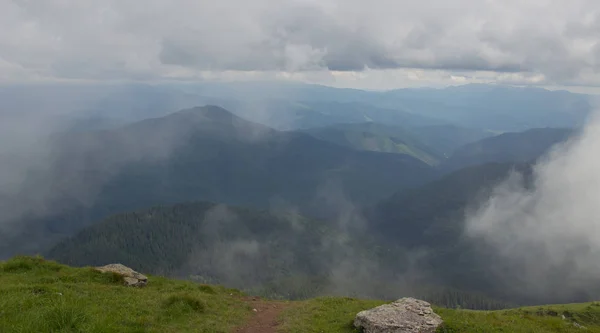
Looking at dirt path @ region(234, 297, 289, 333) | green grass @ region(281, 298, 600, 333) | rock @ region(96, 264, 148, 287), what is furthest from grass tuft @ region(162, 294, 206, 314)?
rock @ region(96, 264, 148, 287)

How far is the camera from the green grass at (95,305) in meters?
18.0

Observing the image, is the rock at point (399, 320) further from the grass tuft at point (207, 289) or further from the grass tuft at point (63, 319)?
the grass tuft at point (63, 319)

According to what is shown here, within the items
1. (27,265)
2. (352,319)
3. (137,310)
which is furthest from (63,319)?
(27,265)

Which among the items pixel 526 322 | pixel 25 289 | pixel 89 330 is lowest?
pixel 526 322

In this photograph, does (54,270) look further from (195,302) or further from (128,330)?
(128,330)

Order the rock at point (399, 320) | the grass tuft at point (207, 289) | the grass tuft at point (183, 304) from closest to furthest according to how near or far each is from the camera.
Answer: the rock at point (399, 320), the grass tuft at point (183, 304), the grass tuft at point (207, 289)

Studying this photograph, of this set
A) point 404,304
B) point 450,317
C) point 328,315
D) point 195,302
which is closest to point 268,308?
point 328,315

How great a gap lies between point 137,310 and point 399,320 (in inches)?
740

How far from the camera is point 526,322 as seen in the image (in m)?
31.2

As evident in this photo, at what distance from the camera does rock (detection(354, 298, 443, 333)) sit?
2531 centimetres

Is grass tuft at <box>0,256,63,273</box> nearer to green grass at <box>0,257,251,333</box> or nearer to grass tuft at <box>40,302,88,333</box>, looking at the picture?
green grass at <box>0,257,251,333</box>

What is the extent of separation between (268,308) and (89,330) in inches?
783

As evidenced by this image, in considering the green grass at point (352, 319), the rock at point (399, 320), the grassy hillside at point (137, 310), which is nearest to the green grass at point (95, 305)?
the grassy hillside at point (137, 310)

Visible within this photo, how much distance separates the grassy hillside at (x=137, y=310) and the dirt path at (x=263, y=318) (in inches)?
21.7
